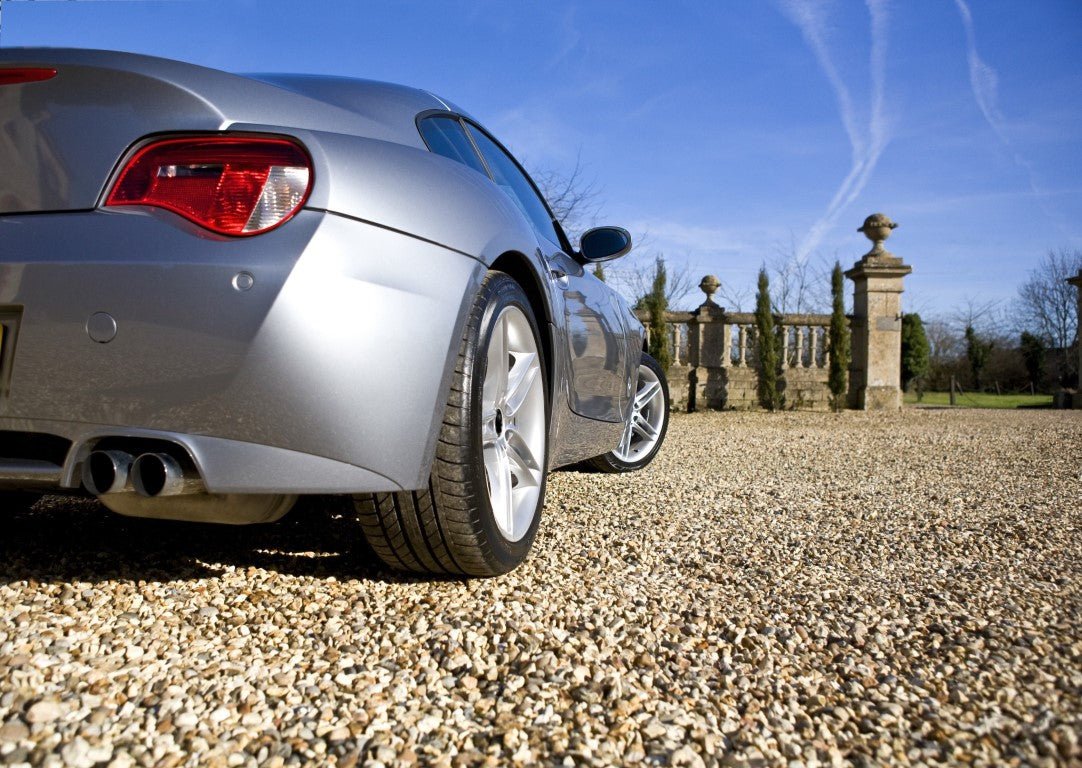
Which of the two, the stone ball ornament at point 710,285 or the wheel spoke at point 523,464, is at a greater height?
the stone ball ornament at point 710,285

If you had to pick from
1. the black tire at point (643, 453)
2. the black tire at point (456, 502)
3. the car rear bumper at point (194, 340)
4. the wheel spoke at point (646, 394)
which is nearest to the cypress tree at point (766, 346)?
the black tire at point (643, 453)

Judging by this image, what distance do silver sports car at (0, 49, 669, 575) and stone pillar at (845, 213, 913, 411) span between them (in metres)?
12.4

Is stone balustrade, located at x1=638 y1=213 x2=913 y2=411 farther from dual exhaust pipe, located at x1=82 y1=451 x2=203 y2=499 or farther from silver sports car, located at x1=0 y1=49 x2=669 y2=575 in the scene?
dual exhaust pipe, located at x1=82 y1=451 x2=203 y2=499

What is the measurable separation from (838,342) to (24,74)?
1256 centimetres

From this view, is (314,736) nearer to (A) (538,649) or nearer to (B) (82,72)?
(A) (538,649)

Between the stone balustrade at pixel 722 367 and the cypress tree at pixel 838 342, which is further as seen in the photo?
the stone balustrade at pixel 722 367

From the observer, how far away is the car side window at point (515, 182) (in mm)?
2793

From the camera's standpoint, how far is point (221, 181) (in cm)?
160

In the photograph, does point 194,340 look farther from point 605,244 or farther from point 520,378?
point 605,244

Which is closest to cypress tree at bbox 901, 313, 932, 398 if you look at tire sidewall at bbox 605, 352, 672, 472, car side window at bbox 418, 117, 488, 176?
tire sidewall at bbox 605, 352, 672, 472

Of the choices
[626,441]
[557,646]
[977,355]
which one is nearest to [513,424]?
[557,646]

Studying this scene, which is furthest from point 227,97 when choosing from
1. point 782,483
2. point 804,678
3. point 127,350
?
point 782,483

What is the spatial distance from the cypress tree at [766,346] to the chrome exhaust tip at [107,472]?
1195cm

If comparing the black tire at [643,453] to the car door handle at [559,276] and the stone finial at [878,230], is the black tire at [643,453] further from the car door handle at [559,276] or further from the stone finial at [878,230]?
the stone finial at [878,230]
